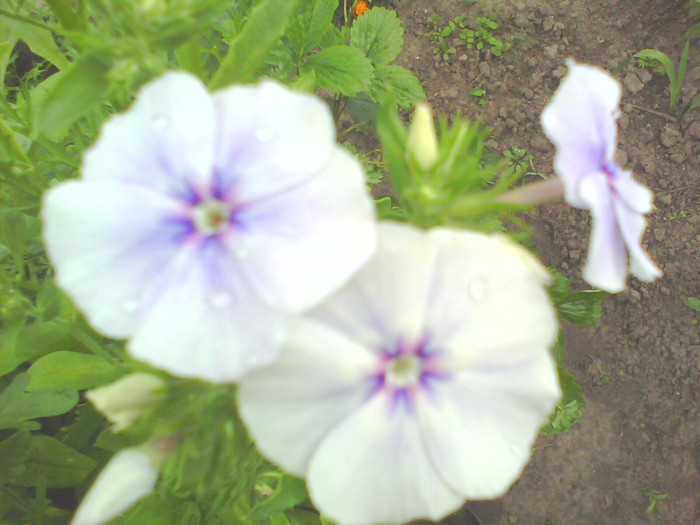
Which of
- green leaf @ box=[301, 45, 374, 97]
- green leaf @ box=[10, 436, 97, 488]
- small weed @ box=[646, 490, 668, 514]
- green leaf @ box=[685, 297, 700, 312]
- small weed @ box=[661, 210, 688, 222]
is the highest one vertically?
green leaf @ box=[301, 45, 374, 97]

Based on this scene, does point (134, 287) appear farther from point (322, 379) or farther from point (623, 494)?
point (623, 494)

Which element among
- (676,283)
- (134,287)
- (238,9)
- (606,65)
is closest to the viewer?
(134,287)

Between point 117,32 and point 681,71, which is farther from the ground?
point 117,32

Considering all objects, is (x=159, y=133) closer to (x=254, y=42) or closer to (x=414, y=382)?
(x=254, y=42)

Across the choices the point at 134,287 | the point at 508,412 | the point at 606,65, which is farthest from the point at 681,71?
the point at 134,287

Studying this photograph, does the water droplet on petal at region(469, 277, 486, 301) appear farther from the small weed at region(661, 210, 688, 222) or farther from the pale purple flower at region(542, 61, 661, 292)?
the small weed at region(661, 210, 688, 222)

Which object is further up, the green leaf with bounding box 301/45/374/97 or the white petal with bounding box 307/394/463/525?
the white petal with bounding box 307/394/463/525

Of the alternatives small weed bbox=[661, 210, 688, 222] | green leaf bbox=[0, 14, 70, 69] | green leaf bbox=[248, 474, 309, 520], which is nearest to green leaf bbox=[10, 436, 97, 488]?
green leaf bbox=[248, 474, 309, 520]
